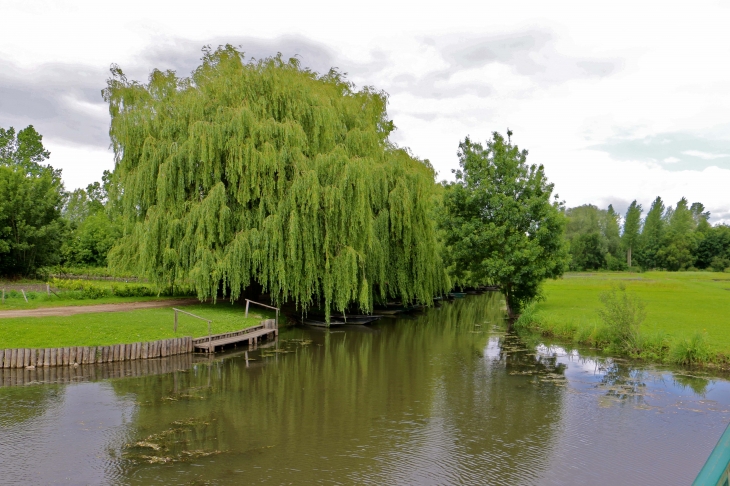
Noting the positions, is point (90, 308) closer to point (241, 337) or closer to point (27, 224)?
point (241, 337)

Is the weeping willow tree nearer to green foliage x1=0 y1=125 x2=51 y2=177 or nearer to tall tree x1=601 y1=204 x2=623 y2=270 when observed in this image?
green foliage x1=0 y1=125 x2=51 y2=177

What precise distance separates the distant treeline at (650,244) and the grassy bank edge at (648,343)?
201 feet

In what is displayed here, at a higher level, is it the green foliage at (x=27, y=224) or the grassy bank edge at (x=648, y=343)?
the green foliage at (x=27, y=224)

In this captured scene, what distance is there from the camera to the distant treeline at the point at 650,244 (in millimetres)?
92812

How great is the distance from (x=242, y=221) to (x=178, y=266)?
12.1 feet

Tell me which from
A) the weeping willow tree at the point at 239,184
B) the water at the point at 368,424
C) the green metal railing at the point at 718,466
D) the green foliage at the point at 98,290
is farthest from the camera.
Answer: the green foliage at the point at 98,290

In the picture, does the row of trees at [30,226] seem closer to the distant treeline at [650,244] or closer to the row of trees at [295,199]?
the row of trees at [295,199]

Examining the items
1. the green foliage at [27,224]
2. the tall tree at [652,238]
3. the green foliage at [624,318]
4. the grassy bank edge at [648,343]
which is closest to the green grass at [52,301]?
the green foliage at [27,224]

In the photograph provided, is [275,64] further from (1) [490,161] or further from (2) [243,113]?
(1) [490,161]

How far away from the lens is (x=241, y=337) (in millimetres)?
22891

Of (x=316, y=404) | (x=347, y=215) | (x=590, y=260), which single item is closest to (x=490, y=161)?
(x=347, y=215)

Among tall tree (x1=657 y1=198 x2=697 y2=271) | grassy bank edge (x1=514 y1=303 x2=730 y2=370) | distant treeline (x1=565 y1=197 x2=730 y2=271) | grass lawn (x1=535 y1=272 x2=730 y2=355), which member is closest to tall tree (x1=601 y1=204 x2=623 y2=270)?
distant treeline (x1=565 y1=197 x2=730 y2=271)

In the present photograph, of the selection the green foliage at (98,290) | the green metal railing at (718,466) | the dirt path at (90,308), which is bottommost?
the dirt path at (90,308)

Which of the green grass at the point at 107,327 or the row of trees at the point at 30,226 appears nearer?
the green grass at the point at 107,327
